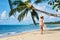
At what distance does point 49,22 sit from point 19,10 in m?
1.88

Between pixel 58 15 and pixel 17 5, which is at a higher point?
pixel 17 5

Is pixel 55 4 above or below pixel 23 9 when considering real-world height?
above

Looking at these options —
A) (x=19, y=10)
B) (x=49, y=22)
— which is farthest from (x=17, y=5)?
(x=49, y=22)

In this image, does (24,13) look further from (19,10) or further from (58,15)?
(58,15)

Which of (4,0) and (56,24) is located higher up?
(4,0)

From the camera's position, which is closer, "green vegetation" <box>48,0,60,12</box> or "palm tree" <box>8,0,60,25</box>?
"palm tree" <box>8,0,60,25</box>

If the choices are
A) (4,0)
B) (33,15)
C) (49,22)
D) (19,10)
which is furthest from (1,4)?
(49,22)

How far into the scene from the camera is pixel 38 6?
12922mm

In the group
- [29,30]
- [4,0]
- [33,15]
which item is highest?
[4,0]

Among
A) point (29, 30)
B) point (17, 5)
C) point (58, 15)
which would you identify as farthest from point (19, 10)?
point (58, 15)

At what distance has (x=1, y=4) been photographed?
13.0 m

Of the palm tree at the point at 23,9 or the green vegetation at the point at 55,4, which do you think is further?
the green vegetation at the point at 55,4

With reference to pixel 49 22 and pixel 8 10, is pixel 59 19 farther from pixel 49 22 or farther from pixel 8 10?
pixel 8 10

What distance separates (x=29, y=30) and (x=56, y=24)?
1.65m
